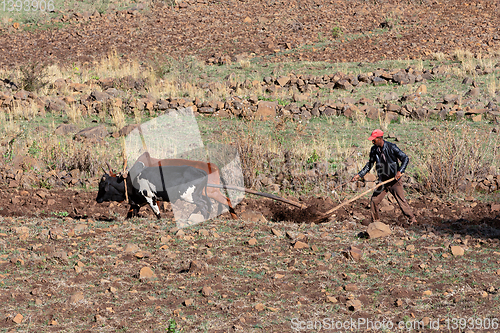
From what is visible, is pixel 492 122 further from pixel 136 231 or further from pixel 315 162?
pixel 136 231

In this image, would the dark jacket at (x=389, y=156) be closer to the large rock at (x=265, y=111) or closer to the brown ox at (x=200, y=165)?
the brown ox at (x=200, y=165)

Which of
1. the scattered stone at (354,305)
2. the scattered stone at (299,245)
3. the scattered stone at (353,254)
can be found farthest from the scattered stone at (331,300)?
the scattered stone at (299,245)

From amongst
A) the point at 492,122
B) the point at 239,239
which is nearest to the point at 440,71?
the point at 492,122

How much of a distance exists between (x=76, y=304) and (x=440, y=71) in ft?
43.7

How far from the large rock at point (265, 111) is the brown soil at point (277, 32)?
7213mm

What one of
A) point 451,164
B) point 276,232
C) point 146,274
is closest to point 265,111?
point 451,164

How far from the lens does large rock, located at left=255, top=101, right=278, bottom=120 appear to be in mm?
12438

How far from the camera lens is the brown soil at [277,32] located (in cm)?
2006

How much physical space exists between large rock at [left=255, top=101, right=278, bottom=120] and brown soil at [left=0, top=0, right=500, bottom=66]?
284 inches

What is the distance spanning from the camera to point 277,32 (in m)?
22.7

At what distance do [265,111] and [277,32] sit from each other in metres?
11.1

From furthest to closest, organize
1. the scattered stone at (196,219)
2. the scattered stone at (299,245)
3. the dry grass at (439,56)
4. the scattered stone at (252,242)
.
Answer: the dry grass at (439,56), the scattered stone at (196,219), the scattered stone at (252,242), the scattered stone at (299,245)

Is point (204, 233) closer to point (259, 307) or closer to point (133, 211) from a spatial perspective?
point (133, 211)

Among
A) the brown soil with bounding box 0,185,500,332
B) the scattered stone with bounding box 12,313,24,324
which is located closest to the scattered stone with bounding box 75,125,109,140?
the brown soil with bounding box 0,185,500,332
